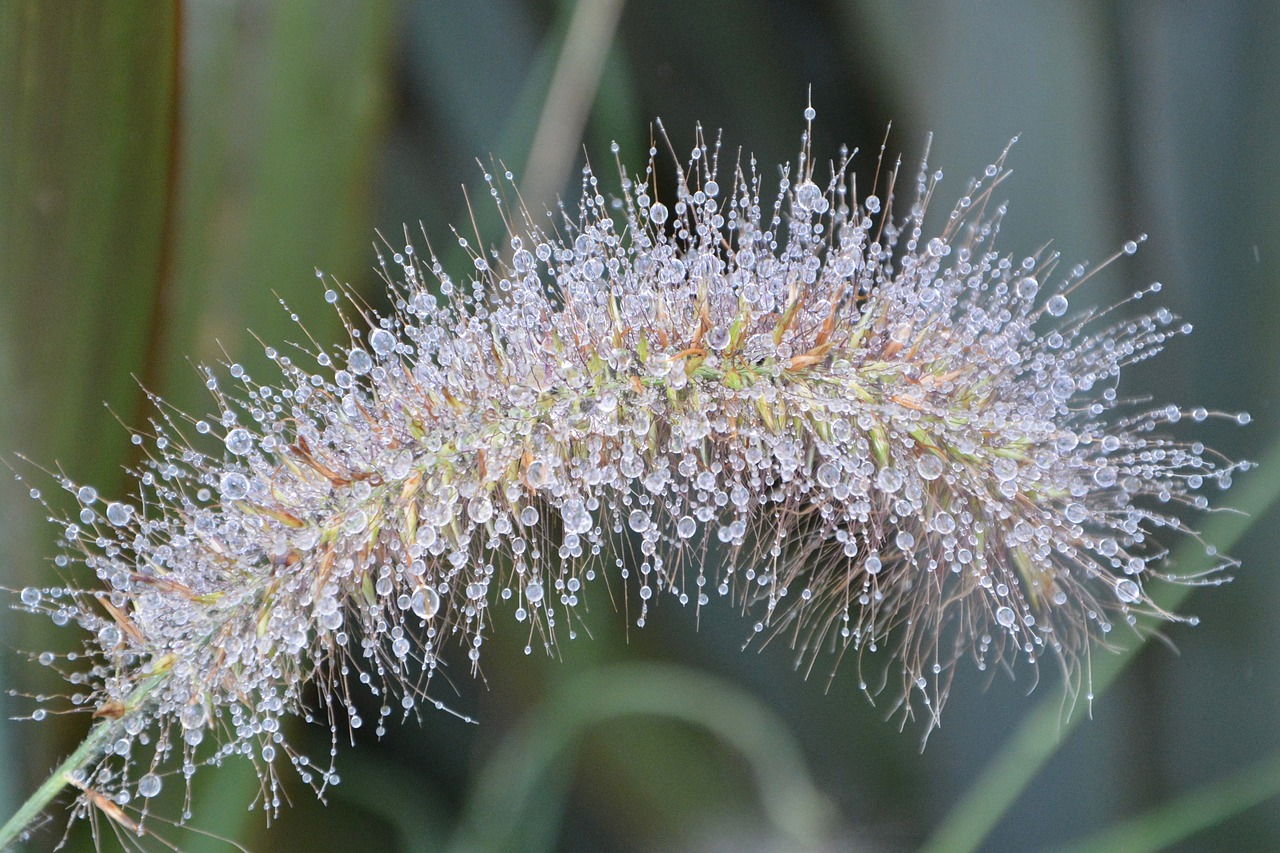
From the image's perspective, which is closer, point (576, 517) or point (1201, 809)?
point (576, 517)

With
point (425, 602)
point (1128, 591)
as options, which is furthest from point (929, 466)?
point (425, 602)

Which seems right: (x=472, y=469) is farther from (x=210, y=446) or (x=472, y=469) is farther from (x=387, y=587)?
(x=210, y=446)

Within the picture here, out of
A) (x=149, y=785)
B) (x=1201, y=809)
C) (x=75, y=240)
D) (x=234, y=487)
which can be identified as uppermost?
(x=75, y=240)

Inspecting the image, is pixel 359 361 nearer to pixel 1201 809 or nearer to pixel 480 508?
pixel 480 508

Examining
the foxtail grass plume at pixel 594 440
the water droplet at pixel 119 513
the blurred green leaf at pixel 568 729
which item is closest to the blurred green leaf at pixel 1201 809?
the blurred green leaf at pixel 568 729

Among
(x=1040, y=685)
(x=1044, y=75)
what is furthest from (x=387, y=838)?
(x=1044, y=75)

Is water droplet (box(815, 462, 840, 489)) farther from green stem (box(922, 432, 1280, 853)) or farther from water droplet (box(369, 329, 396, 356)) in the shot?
green stem (box(922, 432, 1280, 853))

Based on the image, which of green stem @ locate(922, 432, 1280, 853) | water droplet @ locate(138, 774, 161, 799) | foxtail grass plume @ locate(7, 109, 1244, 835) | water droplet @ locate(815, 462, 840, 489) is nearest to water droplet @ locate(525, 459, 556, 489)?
foxtail grass plume @ locate(7, 109, 1244, 835)
